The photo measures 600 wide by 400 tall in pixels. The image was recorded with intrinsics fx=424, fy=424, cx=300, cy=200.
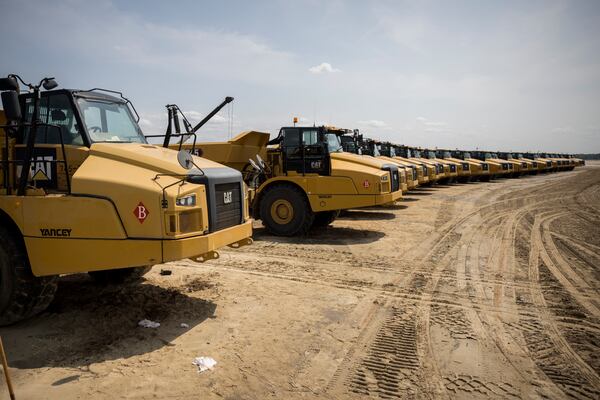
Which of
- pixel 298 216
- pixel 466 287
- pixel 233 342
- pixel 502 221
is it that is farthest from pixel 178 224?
pixel 502 221

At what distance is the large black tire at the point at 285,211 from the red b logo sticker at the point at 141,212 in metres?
5.49

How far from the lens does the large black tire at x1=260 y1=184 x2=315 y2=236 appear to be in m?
9.29

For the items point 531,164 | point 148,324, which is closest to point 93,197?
point 148,324

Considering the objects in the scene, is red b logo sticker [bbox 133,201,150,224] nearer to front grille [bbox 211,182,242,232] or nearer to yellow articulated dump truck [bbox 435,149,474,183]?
front grille [bbox 211,182,242,232]

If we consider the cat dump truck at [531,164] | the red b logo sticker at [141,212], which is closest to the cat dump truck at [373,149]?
the red b logo sticker at [141,212]

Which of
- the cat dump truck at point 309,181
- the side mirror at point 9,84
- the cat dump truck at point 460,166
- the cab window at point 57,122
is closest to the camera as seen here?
the side mirror at point 9,84

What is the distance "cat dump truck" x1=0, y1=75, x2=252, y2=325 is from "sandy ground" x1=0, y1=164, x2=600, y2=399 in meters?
0.75

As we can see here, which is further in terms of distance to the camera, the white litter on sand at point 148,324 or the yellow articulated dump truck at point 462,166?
the yellow articulated dump truck at point 462,166

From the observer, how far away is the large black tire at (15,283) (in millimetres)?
4168

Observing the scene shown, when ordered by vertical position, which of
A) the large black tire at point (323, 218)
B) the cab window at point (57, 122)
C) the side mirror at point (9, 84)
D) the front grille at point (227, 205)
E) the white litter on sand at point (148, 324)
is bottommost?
the white litter on sand at point (148, 324)

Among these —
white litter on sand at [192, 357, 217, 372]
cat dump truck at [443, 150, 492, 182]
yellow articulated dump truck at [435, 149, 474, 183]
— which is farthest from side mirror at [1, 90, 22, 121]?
cat dump truck at [443, 150, 492, 182]

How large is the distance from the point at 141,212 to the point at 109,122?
1.68 metres

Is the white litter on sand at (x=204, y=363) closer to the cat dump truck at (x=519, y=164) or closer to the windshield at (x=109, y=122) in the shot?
the windshield at (x=109, y=122)

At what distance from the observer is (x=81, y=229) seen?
403 centimetres
